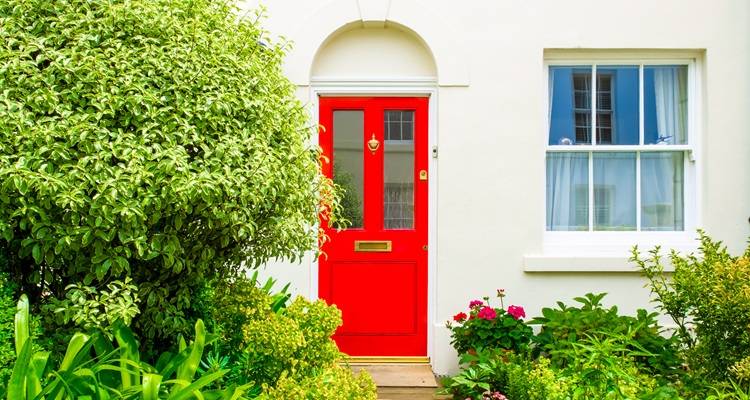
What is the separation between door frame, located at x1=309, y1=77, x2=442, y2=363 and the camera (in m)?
6.57

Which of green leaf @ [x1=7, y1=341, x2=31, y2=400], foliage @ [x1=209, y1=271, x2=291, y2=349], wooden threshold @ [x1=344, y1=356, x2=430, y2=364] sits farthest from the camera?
wooden threshold @ [x1=344, y1=356, x2=430, y2=364]

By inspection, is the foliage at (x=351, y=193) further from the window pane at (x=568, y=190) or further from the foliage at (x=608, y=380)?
the foliage at (x=608, y=380)

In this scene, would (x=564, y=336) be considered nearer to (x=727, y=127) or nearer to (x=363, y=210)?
(x=363, y=210)

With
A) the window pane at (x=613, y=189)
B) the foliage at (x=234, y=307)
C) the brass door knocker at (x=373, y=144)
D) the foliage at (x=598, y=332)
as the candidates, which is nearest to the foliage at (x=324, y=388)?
the foliage at (x=234, y=307)

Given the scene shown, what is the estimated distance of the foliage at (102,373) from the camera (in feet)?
10.6

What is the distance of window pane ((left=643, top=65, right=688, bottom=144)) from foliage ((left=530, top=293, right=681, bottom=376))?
1837mm

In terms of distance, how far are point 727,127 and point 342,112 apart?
11.9ft

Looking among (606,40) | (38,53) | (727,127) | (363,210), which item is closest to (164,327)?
(38,53)

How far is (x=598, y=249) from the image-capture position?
21.6 ft

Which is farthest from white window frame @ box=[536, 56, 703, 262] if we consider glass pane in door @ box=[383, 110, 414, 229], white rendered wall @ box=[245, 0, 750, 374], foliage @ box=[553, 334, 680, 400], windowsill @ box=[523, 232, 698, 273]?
foliage @ box=[553, 334, 680, 400]

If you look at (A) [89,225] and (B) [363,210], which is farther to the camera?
(B) [363,210]

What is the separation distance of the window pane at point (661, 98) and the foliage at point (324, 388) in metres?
4.26

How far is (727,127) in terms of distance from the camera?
6.52 m

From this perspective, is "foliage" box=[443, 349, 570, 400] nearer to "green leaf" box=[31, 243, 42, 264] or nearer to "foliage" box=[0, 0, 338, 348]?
"foliage" box=[0, 0, 338, 348]
